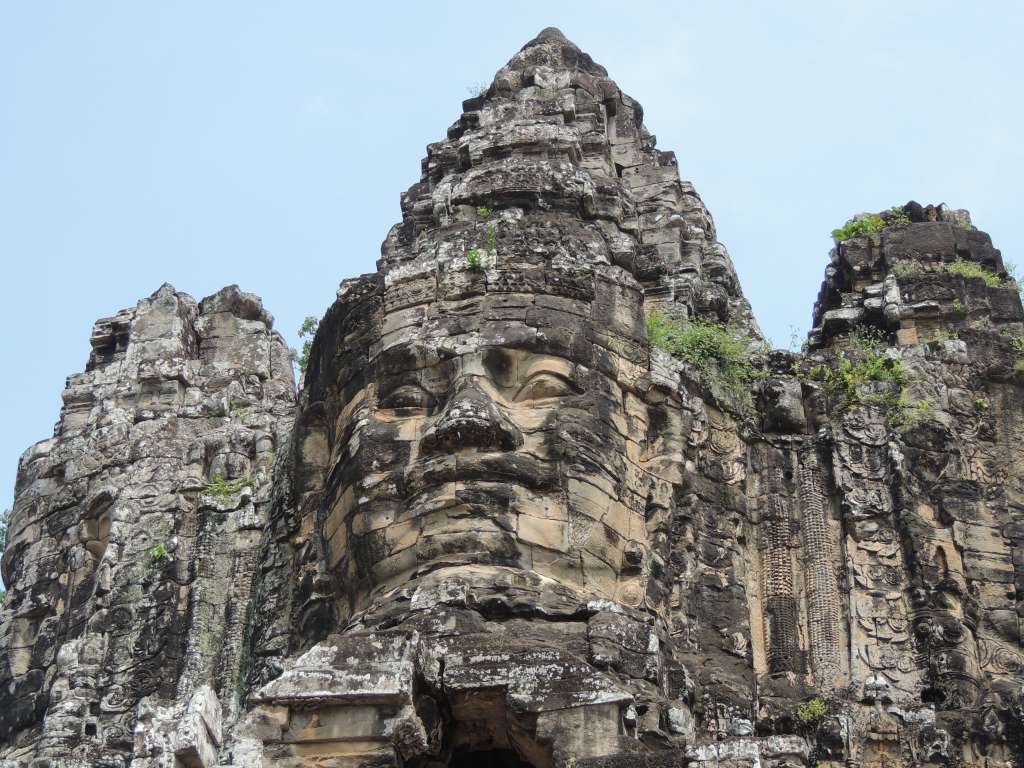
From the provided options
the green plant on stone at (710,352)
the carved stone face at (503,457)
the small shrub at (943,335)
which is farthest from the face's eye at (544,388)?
the small shrub at (943,335)

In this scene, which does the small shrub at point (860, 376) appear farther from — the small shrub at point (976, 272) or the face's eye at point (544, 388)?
the face's eye at point (544, 388)

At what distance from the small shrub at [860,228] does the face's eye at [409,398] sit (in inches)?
282

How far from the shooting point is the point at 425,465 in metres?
25.0

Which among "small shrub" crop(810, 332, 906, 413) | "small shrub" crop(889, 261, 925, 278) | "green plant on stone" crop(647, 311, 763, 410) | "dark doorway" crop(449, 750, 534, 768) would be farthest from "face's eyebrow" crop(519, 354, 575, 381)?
"small shrub" crop(889, 261, 925, 278)

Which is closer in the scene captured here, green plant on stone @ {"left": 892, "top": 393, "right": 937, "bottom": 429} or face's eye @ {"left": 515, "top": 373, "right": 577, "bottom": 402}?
face's eye @ {"left": 515, "top": 373, "right": 577, "bottom": 402}

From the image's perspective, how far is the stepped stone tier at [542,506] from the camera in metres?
23.1

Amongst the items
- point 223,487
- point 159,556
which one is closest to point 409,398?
point 223,487

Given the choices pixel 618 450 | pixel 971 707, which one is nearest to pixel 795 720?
pixel 971 707

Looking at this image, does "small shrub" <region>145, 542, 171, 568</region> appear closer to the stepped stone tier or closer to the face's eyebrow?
the stepped stone tier

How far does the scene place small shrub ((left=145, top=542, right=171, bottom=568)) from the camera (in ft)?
95.4

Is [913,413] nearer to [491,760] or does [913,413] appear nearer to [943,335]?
[943,335]

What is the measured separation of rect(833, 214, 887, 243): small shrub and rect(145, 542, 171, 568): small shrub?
9530mm

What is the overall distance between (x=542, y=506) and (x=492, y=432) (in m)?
0.95

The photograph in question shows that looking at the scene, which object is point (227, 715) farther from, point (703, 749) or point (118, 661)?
point (703, 749)
